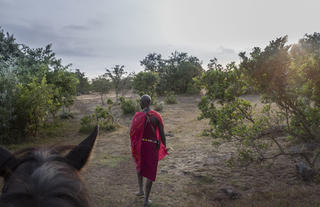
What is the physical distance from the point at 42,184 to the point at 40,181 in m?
0.02

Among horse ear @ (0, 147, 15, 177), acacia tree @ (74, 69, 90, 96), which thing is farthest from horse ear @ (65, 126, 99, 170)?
acacia tree @ (74, 69, 90, 96)

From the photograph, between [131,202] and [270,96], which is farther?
[131,202]

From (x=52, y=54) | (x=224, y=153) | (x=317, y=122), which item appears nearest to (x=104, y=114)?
(x=52, y=54)

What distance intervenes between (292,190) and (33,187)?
5.00m

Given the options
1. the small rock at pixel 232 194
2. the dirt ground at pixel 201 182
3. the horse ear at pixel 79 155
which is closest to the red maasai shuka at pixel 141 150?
the dirt ground at pixel 201 182

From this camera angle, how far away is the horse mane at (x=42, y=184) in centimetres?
100

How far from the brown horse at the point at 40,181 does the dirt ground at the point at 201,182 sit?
3.36 metres

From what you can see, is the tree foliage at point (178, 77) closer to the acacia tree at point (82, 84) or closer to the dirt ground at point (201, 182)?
the acacia tree at point (82, 84)

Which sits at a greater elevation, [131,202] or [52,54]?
[52,54]

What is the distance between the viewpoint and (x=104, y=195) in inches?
200

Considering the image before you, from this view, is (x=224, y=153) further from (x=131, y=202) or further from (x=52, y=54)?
(x=52, y=54)

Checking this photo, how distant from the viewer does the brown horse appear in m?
1.00

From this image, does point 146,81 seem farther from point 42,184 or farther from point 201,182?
point 42,184

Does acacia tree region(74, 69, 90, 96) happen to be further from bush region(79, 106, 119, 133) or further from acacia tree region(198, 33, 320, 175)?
acacia tree region(198, 33, 320, 175)
